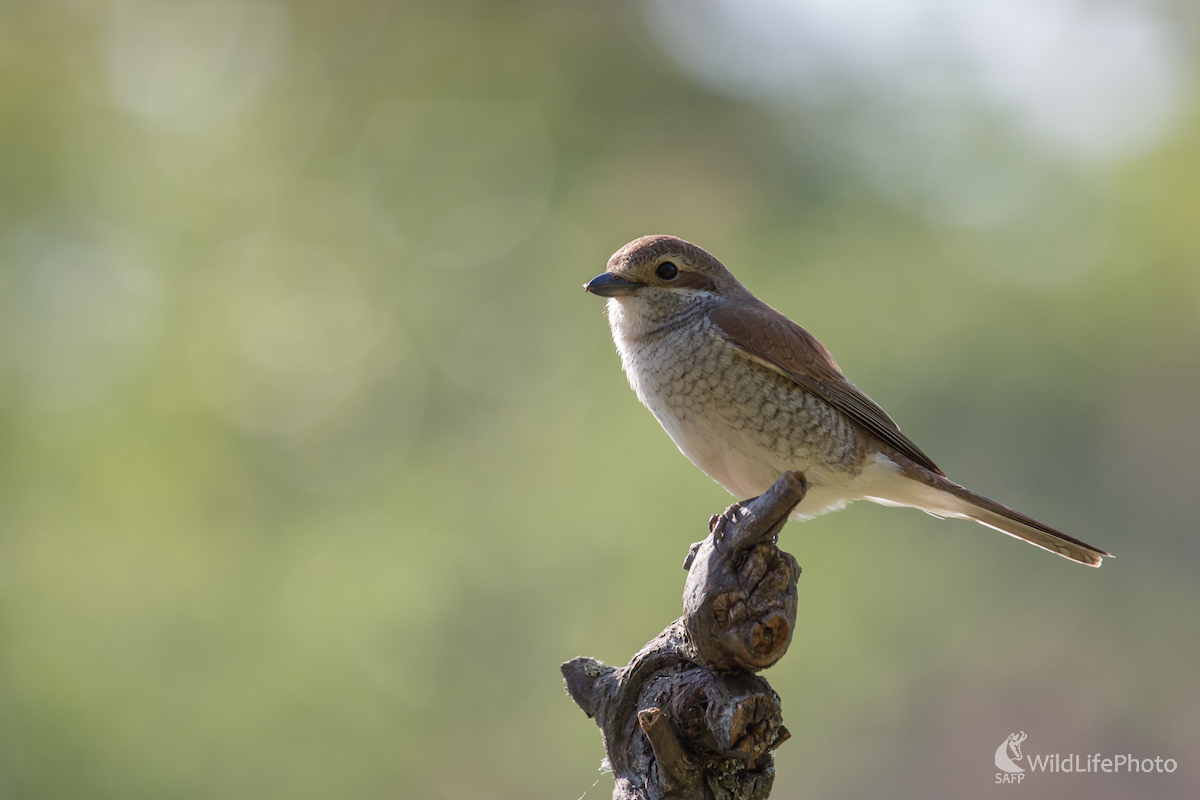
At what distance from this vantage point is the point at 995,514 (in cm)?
356

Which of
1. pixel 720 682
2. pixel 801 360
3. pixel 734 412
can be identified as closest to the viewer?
pixel 720 682

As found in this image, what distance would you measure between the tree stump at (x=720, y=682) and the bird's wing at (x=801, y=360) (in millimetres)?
1011

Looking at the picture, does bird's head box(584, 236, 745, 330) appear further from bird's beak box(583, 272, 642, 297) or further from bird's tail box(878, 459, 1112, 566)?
bird's tail box(878, 459, 1112, 566)

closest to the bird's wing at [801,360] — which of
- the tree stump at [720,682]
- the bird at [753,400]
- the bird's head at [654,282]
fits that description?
the bird at [753,400]

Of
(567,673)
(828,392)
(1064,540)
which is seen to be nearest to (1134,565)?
(1064,540)

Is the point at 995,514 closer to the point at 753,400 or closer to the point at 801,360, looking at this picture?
the point at 801,360

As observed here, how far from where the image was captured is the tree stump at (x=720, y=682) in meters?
2.29

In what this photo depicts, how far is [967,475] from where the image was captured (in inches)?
299

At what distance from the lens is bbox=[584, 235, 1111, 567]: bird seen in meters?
3.32

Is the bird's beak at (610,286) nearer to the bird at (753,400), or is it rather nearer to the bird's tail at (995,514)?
the bird at (753,400)

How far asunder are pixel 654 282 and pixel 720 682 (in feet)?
5.41

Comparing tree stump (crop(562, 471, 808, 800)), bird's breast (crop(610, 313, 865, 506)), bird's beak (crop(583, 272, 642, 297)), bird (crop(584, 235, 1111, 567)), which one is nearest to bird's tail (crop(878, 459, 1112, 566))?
bird (crop(584, 235, 1111, 567))

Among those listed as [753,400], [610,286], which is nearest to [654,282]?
[610,286]

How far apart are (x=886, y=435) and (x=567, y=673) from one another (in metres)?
1.62
